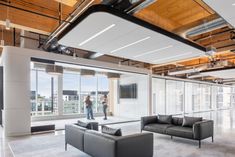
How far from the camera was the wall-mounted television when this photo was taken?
11.4 metres

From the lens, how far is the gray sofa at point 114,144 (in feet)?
9.75

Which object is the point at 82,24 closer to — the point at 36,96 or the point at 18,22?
the point at 18,22

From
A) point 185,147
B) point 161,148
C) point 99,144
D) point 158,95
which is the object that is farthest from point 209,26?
point 158,95

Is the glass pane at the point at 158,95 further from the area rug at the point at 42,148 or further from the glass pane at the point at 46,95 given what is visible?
the area rug at the point at 42,148

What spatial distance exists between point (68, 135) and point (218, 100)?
18462 mm

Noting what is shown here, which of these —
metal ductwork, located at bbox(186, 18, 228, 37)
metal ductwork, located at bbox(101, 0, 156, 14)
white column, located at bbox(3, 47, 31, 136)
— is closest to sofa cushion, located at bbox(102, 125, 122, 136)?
metal ductwork, located at bbox(101, 0, 156, 14)

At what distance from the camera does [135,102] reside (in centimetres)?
1130

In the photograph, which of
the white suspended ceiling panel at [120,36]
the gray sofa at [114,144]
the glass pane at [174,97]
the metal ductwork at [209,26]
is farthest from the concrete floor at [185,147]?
the glass pane at [174,97]

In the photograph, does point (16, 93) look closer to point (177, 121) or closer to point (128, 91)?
point (177, 121)

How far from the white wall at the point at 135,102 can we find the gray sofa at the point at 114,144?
713cm

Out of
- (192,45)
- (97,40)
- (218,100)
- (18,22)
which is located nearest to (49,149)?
→ (97,40)

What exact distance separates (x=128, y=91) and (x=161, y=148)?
7.25 meters

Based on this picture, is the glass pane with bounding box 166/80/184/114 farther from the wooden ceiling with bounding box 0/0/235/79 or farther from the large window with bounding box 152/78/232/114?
the wooden ceiling with bounding box 0/0/235/79

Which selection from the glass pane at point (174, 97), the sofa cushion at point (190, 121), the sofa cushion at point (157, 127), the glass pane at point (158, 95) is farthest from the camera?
the glass pane at point (174, 97)
